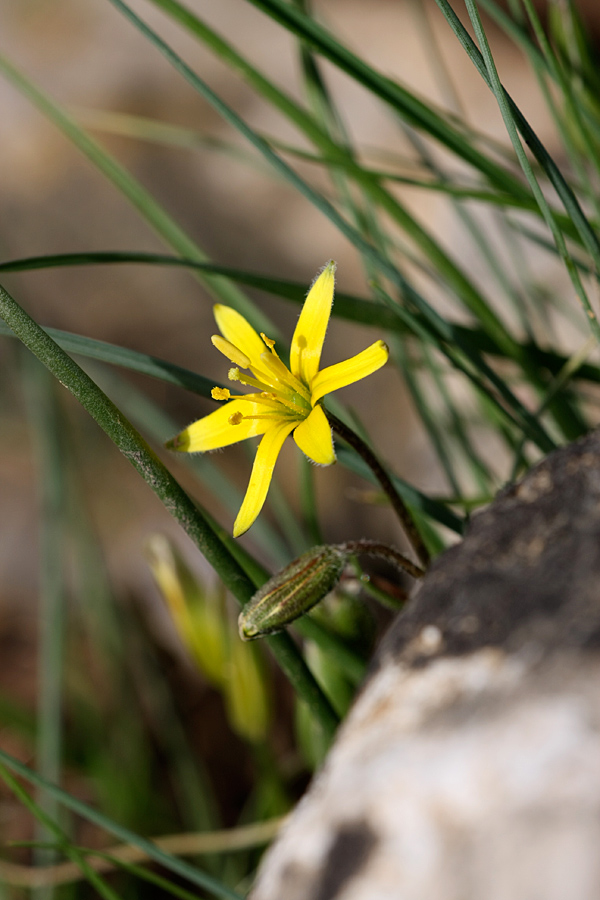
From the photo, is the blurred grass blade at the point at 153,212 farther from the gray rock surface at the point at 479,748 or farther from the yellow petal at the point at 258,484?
the gray rock surface at the point at 479,748

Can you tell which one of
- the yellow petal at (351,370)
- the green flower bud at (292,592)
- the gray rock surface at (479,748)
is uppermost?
the yellow petal at (351,370)

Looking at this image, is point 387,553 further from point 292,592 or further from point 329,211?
point 329,211

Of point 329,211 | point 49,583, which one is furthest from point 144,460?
point 49,583

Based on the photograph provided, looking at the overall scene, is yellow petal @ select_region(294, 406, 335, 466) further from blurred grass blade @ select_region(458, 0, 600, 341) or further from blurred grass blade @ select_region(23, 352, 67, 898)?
blurred grass blade @ select_region(23, 352, 67, 898)

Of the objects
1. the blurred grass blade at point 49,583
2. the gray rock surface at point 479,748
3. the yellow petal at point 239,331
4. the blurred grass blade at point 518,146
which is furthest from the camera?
the blurred grass blade at point 49,583

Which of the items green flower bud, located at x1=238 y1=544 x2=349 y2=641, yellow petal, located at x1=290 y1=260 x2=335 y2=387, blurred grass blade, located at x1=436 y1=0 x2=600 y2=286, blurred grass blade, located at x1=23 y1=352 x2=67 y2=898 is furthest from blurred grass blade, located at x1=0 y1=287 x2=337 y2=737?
blurred grass blade, located at x1=23 y1=352 x2=67 y2=898

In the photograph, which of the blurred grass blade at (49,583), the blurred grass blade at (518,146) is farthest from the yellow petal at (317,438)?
the blurred grass blade at (49,583)

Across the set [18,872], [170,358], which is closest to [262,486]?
[18,872]
